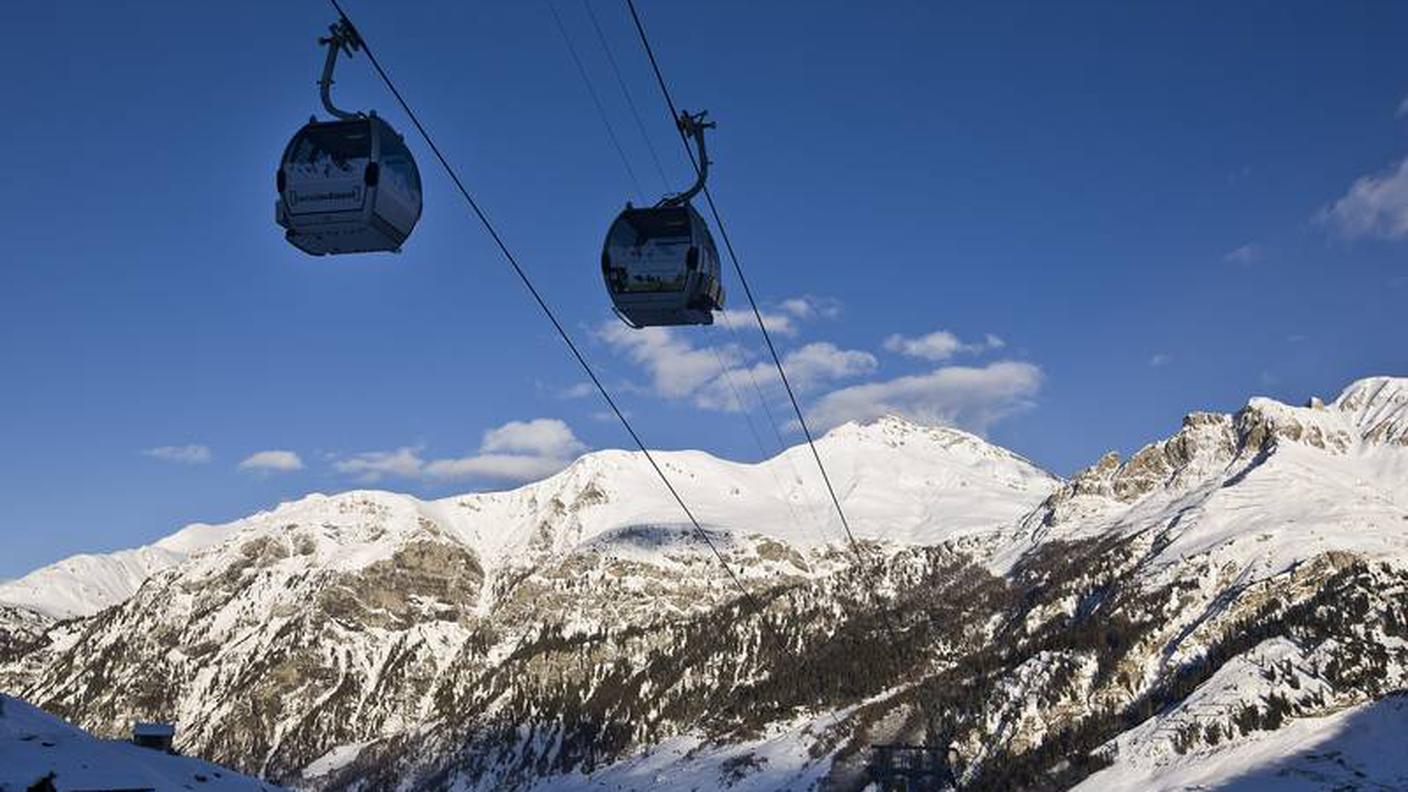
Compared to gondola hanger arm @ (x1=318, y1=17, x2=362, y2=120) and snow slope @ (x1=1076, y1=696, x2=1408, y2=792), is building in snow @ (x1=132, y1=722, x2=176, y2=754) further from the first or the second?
snow slope @ (x1=1076, y1=696, x2=1408, y2=792)

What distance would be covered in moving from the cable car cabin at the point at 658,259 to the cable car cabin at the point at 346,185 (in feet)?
19.9

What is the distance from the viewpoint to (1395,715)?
103 m

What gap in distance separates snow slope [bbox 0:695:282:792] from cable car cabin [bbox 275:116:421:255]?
88.7ft

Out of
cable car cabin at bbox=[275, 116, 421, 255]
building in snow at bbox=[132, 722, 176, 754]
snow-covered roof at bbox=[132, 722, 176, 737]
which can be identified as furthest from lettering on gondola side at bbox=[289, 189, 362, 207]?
snow-covered roof at bbox=[132, 722, 176, 737]

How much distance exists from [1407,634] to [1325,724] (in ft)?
149

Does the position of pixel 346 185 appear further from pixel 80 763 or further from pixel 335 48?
pixel 80 763

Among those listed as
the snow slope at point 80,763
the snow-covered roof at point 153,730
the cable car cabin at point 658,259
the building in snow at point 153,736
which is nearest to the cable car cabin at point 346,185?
the cable car cabin at point 658,259

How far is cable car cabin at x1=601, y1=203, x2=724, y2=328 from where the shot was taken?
27750 millimetres

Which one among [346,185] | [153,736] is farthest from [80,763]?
[346,185]

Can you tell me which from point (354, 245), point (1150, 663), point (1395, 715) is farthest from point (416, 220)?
point (1150, 663)

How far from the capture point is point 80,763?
4412cm

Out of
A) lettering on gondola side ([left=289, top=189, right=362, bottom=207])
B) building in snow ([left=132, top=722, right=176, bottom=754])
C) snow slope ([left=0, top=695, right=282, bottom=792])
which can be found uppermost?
lettering on gondola side ([left=289, top=189, right=362, bottom=207])

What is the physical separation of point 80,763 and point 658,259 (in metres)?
34.2

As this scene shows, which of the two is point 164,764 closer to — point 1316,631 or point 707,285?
point 707,285
